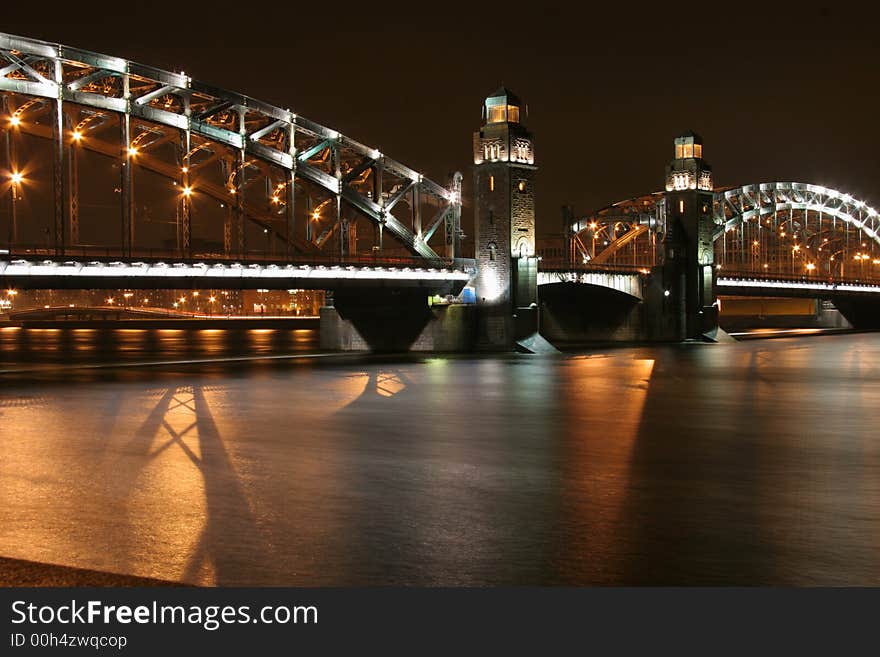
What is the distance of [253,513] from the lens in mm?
13633

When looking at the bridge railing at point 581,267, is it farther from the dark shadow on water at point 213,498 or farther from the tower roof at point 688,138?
the dark shadow on water at point 213,498

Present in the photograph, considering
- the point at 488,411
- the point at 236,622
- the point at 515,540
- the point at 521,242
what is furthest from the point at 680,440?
the point at 521,242

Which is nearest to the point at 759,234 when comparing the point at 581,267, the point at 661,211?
the point at 661,211

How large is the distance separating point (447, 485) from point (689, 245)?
73.3 meters

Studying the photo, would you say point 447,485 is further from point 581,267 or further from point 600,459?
point 581,267

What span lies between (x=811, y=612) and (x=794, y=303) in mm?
137569

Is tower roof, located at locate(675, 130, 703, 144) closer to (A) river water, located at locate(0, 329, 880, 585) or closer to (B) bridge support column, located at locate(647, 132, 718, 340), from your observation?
(B) bridge support column, located at locate(647, 132, 718, 340)

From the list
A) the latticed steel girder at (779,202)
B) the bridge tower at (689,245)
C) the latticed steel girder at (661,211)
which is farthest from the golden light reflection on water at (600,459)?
the latticed steel girder at (779,202)

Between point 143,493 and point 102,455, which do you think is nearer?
point 143,493

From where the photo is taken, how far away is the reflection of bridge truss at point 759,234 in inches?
3861

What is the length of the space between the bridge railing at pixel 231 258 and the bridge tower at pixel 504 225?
Answer: 198cm

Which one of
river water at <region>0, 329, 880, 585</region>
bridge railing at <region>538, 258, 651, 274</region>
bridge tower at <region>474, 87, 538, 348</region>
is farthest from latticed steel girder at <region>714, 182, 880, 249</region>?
river water at <region>0, 329, 880, 585</region>

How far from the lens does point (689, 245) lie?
281ft

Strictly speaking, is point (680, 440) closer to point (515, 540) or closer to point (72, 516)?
point (515, 540)
